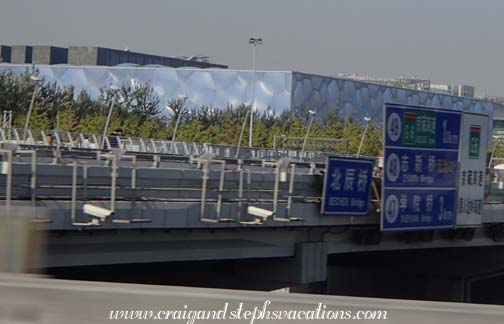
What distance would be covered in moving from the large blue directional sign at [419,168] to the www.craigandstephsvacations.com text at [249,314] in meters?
20.4

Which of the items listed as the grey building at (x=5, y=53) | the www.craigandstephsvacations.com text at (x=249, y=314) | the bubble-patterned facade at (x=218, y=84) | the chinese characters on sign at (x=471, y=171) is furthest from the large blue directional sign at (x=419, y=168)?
the grey building at (x=5, y=53)

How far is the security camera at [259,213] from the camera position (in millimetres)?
22844

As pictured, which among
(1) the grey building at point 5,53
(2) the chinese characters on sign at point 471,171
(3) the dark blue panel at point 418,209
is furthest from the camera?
(1) the grey building at point 5,53

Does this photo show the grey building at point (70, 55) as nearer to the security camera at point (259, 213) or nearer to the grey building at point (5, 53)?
the grey building at point (5, 53)

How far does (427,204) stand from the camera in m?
28.5

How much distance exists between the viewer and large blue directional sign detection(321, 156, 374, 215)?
83.5 ft

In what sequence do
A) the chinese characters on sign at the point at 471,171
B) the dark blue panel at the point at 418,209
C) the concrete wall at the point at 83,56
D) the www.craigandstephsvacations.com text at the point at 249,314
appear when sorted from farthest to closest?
the concrete wall at the point at 83,56, the chinese characters on sign at the point at 471,171, the dark blue panel at the point at 418,209, the www.craigandstephsvacations.com text at the point at 249,314

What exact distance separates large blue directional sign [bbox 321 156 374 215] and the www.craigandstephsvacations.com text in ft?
61.6

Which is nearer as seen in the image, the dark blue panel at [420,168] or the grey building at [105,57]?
the dark blue panel at [420,168]

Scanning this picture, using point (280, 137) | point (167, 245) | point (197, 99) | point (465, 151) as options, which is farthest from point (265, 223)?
point (197, 99)

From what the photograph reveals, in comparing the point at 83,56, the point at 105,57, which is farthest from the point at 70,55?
the point at 105,57

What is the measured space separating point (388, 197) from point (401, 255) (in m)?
9.40

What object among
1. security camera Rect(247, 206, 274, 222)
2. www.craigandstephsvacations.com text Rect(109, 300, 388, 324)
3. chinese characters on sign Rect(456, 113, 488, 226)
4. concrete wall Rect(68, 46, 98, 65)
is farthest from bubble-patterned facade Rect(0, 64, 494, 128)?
www.craigandstephsvacations.com text Rect(109, 300, 388, 324)

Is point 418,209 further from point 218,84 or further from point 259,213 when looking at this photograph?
point 218,84
